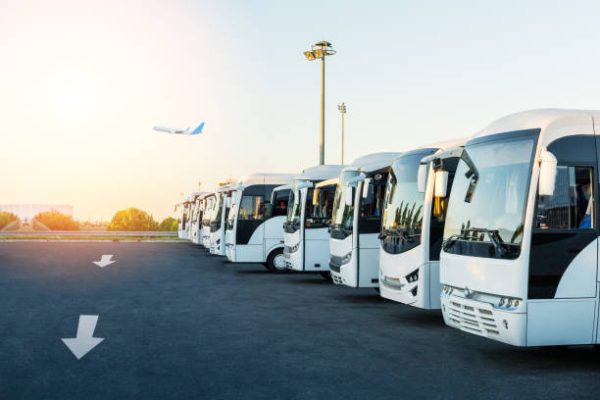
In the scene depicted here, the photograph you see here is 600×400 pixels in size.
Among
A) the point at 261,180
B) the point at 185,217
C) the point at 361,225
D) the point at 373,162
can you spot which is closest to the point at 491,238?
the point at 361,225

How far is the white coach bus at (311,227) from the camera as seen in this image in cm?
1908

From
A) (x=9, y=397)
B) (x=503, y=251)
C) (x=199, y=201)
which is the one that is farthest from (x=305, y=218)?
(x=199, y=201)

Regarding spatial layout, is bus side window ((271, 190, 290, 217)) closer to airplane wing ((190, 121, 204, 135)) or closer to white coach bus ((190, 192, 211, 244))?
white coach bus ((190, 192, 211, 244))

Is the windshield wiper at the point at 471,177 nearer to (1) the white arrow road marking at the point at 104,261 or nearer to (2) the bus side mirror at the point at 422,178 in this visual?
(2) the bus side mirror at the point at 422,178

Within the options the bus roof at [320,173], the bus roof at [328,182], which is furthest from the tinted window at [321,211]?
the bus roof at [320,173]

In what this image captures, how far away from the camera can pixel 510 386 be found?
7.29 m

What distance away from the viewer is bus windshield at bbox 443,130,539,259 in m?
8.05

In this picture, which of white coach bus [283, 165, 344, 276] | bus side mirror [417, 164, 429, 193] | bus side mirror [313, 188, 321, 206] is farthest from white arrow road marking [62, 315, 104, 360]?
bus side mirror [313, 188, 321, 206]

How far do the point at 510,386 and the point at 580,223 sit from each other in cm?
209

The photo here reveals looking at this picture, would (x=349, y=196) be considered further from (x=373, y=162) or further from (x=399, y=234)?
(x=399, y=234)

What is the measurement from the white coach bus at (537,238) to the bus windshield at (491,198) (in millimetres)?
12

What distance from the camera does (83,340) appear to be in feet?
32.9

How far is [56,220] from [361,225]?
78671mm

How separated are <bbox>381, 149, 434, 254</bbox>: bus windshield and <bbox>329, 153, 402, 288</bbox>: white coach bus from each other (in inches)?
78.5
